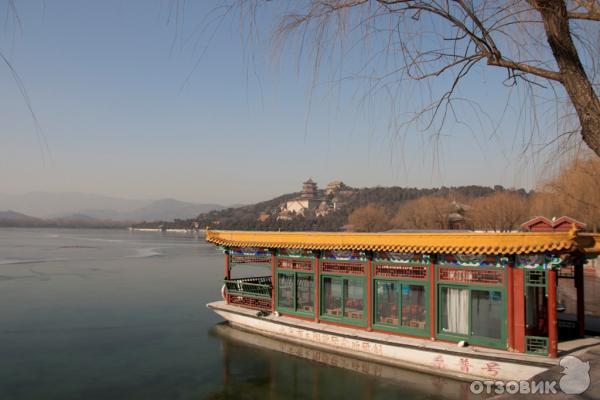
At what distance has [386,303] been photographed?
10.3m

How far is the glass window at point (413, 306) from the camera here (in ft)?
31.9

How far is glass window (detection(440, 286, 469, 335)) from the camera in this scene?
9156 millimetres

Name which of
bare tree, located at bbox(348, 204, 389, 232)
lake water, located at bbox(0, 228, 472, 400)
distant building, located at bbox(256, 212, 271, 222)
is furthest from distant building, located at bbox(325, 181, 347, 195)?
lake water, located at bbox(0, 228, 472, 400)

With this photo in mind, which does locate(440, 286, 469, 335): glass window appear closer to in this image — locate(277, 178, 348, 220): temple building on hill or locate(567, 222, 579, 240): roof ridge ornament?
locate(567, 222, 579, 240): roof ridge ornament

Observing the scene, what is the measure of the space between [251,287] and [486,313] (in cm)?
652

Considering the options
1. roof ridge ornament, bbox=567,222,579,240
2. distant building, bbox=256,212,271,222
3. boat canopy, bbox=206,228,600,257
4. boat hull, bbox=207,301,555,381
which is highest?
distant building, bbox=256,212,271,222

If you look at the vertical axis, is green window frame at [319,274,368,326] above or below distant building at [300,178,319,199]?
below

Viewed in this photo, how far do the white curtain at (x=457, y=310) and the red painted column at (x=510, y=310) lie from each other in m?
0.74

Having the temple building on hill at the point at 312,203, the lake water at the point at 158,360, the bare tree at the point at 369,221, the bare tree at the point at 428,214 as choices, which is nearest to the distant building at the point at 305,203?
the temple building on hill at the point at 312,203

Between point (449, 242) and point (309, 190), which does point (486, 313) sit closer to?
point (449, 242)

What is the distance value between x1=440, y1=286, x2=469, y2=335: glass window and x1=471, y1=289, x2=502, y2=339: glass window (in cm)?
13

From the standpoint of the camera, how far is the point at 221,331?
1416 centimetres

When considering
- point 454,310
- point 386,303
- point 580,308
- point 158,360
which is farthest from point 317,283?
point 580,308

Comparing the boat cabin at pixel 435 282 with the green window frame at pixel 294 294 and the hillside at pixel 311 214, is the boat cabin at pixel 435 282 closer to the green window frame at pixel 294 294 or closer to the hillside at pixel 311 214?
the green window frame at pixel 294 294
